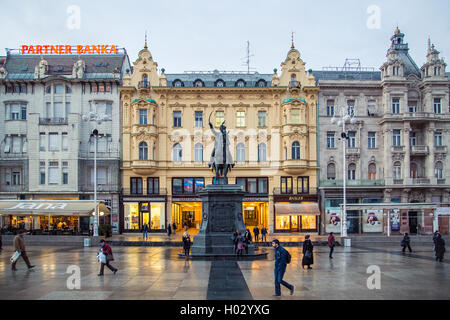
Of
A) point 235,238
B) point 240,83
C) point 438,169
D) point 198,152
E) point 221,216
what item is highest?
point 240,83

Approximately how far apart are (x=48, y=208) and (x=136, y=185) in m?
10.4

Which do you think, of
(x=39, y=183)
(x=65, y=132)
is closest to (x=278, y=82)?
(x=65, y=132)

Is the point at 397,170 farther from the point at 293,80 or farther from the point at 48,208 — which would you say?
the point at 48,208

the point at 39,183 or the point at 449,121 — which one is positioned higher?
the point at 449,121

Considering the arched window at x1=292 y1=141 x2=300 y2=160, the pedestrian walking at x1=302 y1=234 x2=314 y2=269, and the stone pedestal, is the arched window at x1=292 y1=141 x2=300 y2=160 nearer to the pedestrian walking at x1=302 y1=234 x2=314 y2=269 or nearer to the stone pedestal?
the stone pedestal

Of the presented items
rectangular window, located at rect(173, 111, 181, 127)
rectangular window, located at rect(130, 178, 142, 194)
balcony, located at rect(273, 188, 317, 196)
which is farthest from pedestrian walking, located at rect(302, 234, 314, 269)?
rectangular window, located at rect(173, 111, 181, 127)

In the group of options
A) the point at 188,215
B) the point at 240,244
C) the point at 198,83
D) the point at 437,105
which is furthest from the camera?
the point at 188,215

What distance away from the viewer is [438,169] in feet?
157

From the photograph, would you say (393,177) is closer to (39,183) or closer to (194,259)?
(194,259)

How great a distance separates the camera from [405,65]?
52.0 metres

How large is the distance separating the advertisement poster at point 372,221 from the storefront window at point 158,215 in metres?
22.1

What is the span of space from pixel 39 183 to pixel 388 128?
39.0 metres

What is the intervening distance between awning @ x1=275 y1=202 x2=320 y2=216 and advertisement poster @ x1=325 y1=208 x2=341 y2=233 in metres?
1.45

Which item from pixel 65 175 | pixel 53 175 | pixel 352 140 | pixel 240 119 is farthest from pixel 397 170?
pixel 53 175
